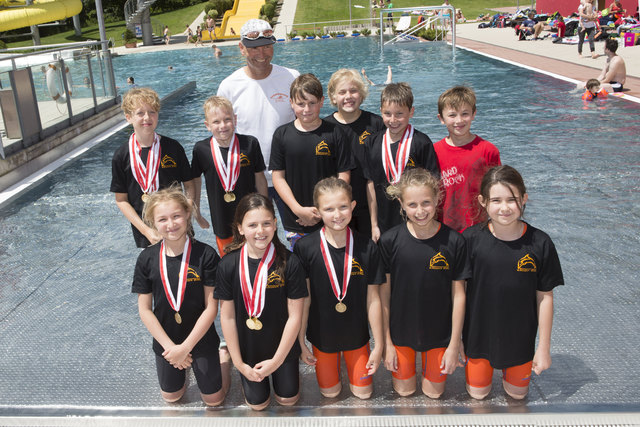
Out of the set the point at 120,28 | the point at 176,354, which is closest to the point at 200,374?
the point at 176,354

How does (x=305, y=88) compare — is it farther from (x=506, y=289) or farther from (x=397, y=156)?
(x=506, y=289)

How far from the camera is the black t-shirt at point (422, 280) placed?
315cm

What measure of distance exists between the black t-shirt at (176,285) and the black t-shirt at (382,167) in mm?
1239

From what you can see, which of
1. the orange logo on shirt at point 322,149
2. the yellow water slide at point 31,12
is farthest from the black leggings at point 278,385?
the yellow water slide at point 31,12

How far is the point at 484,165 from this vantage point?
3662 mm

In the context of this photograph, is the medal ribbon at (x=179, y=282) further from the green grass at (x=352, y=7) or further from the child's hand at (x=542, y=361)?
the green grass at (x=352, y=7)

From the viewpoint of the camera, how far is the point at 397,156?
373 centimetres

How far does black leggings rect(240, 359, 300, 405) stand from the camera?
3.26 meters

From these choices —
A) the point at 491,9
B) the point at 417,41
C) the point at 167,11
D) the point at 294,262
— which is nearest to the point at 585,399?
the point at 294,262

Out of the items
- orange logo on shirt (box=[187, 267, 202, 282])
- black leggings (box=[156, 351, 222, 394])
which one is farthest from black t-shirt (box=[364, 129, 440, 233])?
black leggings (box=[156, 351, 222, 394])

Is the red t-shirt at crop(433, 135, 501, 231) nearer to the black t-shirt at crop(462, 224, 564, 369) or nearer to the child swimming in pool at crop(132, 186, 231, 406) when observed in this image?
the black t-shirt at crop(462, 224, 564, 369)

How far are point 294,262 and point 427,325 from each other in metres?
0.84

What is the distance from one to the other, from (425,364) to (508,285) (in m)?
0.69

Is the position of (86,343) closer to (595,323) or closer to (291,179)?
(291,179)
